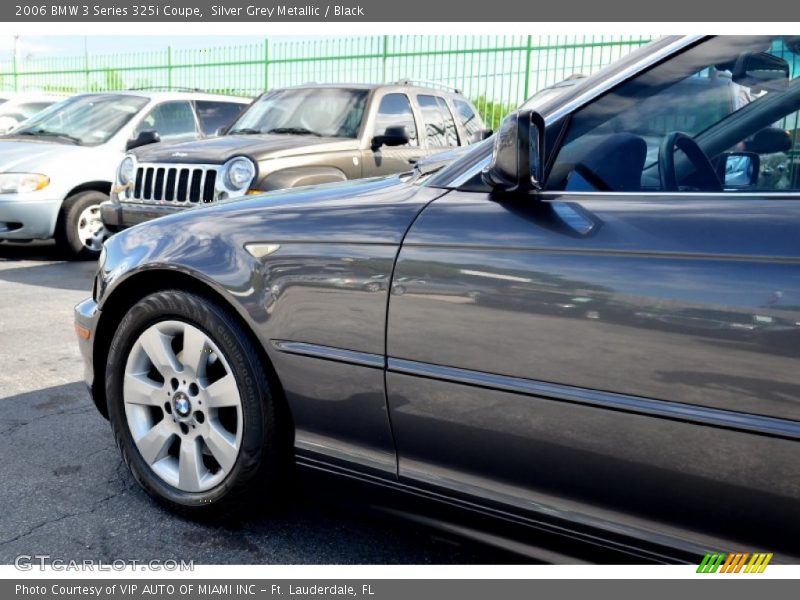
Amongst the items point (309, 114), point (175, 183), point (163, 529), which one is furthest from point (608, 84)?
point (309, 114)

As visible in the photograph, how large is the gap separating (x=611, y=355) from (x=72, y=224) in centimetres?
714

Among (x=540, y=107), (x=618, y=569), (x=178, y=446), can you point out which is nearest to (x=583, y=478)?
(x=618, y=569)

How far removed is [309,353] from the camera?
233cm

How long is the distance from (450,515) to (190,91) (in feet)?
27.8

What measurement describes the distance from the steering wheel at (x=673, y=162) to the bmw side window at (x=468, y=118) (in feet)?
20.8

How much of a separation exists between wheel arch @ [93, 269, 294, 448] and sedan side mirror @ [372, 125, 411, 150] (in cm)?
461

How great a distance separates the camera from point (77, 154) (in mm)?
8086

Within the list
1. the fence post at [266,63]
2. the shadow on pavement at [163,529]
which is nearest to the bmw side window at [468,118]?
the shadow on pavement at [163,529]

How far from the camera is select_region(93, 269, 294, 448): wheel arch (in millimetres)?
2477

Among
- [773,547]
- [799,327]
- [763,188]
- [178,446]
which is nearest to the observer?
[799,327]

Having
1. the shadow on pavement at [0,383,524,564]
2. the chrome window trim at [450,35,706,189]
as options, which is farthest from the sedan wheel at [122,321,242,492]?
the chrome window trim at [450,35,706,189]

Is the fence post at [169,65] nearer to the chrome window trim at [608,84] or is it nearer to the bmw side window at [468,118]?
the bmw side window at [468,118]

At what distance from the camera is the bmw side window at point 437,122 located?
7.97 m
